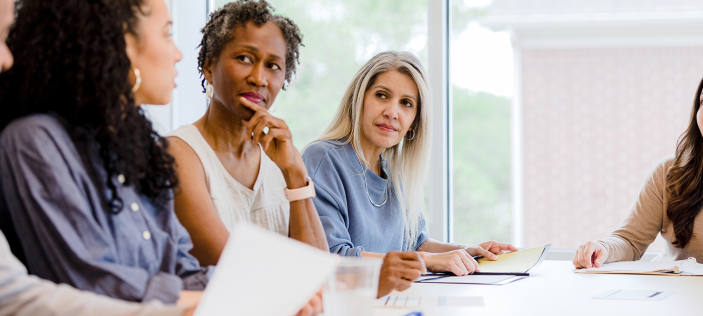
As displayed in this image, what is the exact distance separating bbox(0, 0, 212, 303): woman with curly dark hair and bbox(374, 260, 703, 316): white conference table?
1.62ft

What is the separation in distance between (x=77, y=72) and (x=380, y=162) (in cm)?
141

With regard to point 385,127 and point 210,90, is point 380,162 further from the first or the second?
point 210,90

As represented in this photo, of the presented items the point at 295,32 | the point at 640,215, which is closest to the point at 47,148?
the point at 295,32

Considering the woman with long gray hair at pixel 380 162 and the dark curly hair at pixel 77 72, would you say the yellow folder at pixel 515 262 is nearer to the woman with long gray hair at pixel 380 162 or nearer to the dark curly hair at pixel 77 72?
the woman with long gray hair at pixel 380 162

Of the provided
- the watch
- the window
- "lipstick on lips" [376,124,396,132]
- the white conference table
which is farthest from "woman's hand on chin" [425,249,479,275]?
the window

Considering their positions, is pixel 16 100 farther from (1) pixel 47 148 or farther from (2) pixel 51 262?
(2) pixel 51 262

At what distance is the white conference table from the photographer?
1113 millimetres

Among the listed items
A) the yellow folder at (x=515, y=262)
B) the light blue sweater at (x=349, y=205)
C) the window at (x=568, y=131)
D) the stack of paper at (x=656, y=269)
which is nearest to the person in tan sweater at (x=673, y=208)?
the stack of paper at (x=656, y=269)

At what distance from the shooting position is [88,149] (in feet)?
2.89

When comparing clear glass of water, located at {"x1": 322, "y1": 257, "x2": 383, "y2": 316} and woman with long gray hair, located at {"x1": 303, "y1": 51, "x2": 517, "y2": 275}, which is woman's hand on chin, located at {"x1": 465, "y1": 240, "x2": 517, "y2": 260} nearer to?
woman with long gray hair, located at {"x1": 303, "y1": 51, "x2": 517, "y2": 275}

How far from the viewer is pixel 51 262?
0.78 meters

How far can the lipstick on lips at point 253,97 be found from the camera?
146cm

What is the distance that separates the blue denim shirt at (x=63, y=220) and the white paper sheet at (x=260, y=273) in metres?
0.27

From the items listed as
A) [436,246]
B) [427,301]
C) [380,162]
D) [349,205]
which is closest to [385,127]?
[380,162]
